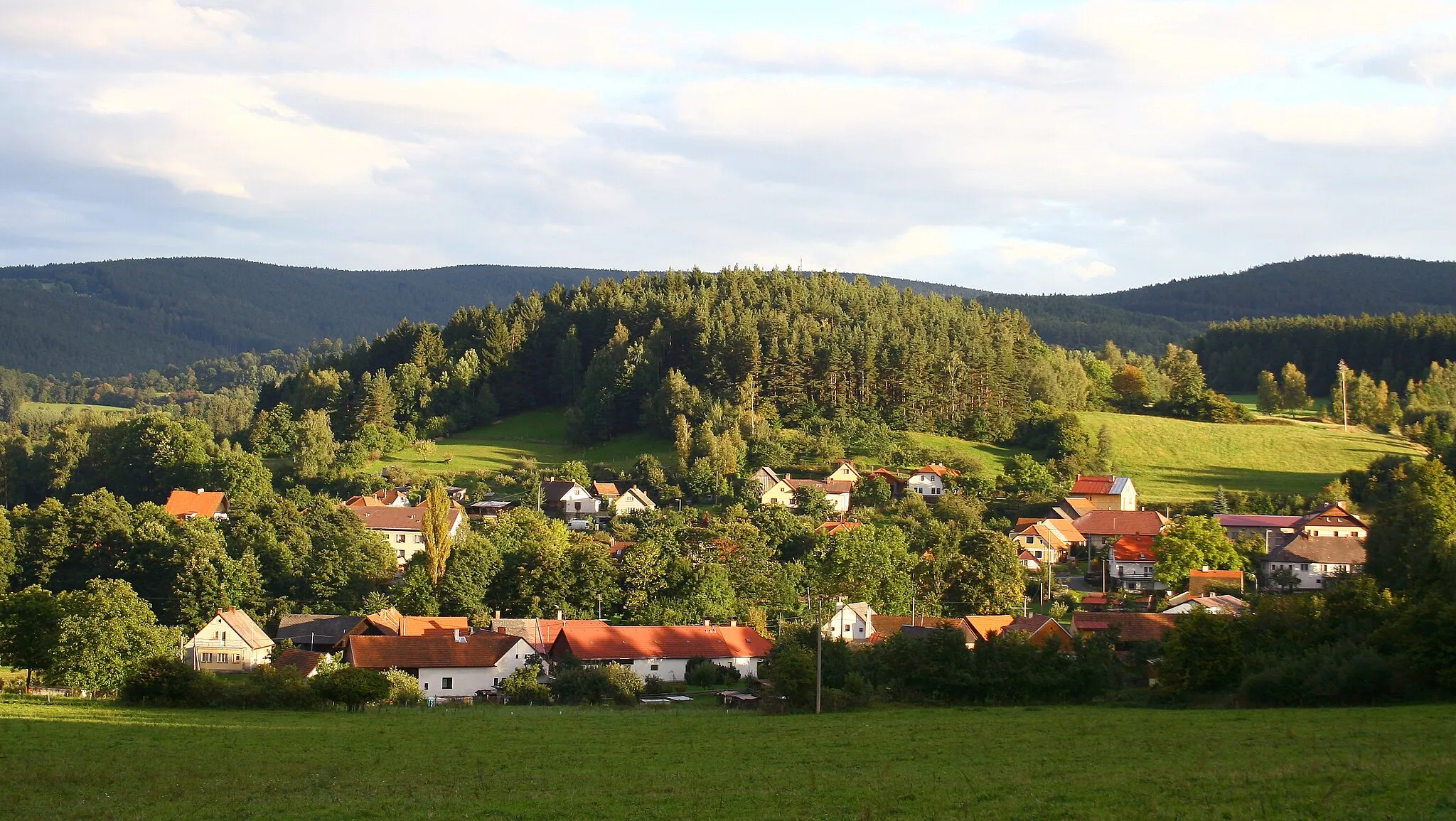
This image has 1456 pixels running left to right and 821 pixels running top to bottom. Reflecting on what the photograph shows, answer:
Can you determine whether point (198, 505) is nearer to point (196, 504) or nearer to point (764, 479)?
point (196, 504)

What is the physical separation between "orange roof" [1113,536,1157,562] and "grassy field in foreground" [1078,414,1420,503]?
13.0 meters

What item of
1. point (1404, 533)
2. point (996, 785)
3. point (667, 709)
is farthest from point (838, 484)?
point (996, 785)

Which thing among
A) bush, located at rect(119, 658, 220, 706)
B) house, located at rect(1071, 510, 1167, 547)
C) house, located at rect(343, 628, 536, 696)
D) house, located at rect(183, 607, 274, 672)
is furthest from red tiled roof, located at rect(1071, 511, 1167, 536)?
bush, located at rect(119, 658, 220, 706)

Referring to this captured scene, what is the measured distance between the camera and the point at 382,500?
81.4 meters

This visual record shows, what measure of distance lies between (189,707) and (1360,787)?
28446mm

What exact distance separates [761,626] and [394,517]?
26493 mm

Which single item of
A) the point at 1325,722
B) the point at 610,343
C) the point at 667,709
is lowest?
the point at 667,709

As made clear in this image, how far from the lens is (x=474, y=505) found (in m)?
79.1

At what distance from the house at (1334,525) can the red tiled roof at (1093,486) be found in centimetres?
1259

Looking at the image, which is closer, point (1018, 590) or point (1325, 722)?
point (1325, 722)

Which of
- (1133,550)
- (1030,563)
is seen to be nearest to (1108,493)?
(1133,550)

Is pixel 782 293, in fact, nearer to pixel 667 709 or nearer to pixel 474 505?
pixel 474 505

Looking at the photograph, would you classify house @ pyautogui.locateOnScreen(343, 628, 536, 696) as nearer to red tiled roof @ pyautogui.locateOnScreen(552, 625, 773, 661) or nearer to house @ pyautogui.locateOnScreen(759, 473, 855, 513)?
red tiled roof @ pyautogui.locateOnScreen(552, 625, 773, 661)

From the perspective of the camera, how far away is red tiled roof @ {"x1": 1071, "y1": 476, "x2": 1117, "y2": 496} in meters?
79.6
